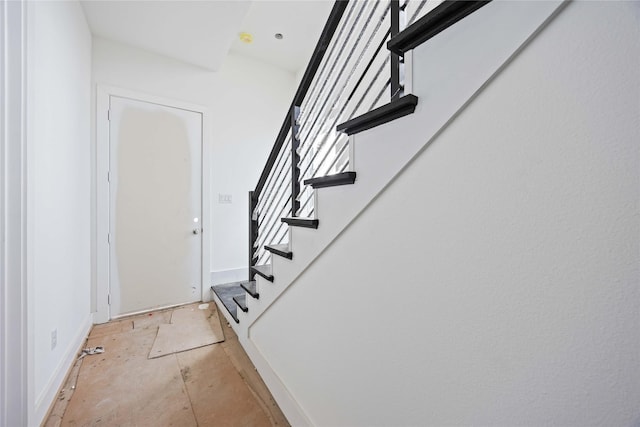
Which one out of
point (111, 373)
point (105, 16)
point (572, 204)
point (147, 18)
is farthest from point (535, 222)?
point (105, 16)

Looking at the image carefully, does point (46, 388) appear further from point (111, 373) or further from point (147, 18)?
point (147, 18)

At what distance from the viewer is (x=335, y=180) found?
93cm

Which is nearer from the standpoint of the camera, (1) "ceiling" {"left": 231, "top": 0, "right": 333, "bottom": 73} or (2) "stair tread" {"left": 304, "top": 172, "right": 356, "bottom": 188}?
(2) "stair tread" {"left": 304, "top": 172, "right": 356, "bottom": 188}

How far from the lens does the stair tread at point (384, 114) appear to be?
67cm

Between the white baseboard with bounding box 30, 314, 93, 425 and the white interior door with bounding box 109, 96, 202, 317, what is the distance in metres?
0.47

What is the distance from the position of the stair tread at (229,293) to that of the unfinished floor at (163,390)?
0.24 m

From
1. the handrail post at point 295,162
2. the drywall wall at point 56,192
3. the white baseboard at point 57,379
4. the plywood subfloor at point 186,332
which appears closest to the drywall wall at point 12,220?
the drywall wall at point 56,192

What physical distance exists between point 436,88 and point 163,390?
2.14 m

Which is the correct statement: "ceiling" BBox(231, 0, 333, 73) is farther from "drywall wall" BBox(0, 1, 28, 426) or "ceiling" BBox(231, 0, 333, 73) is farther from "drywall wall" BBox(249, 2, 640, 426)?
"drywall wall" BBox(249, 2, 640, 426)

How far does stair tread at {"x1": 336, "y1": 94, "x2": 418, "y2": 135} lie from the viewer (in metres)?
0.67

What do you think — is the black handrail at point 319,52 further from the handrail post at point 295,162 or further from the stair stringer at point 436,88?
Result: the stair stringer at point 436,88

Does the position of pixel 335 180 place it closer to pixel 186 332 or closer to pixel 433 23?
pixel 433 23

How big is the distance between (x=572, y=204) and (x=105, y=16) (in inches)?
129

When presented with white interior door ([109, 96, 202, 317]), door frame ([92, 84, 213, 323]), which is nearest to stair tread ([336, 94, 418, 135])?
white interior door ([109, 96, 202, 317])
